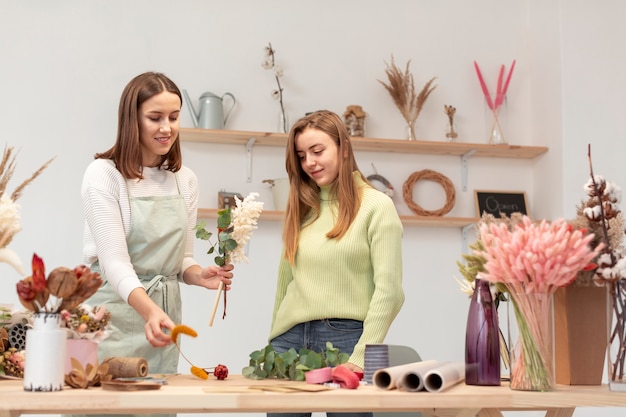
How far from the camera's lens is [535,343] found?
1.69 metres

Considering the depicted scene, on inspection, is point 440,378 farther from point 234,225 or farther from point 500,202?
point 500,202

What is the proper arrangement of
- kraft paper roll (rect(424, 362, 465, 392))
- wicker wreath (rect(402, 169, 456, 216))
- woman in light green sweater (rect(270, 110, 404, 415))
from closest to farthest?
1. kraft paper roll (rect(424, 362, 465, 392))
2. woman in light green sweater (rect(270, 110, 404, 415))
3. wicker wreath (rect(402, 169, 456, 216))

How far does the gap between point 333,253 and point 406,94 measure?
2.17 metres

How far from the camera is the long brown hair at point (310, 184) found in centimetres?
242

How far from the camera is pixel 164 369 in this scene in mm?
2254

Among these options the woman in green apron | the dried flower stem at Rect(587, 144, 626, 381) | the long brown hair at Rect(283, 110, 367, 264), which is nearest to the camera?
the dried flower stem at Rect(587, 144, 626, 381)

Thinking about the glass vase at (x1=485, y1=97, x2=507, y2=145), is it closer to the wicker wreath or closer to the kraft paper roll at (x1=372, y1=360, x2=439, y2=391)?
the wicker wreath

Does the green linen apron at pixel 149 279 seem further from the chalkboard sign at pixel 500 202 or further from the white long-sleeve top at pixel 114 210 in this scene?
the chalkboard sign at pixel 500 202

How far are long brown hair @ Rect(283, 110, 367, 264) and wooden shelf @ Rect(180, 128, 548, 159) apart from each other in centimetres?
161

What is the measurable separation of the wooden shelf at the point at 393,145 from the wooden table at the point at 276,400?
250 centimetres

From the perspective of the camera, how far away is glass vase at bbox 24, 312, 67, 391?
155 centimetres

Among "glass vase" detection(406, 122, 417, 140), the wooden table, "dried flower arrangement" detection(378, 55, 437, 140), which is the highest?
"dried flower arrangement" detection(378, 55, 437, 140)

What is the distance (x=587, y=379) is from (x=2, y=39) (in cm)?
334

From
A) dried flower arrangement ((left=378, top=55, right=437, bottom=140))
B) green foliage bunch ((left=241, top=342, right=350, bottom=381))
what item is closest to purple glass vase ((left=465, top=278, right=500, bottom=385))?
green foliage bunch ((left=241, top=342, right=350, bottom=381))
